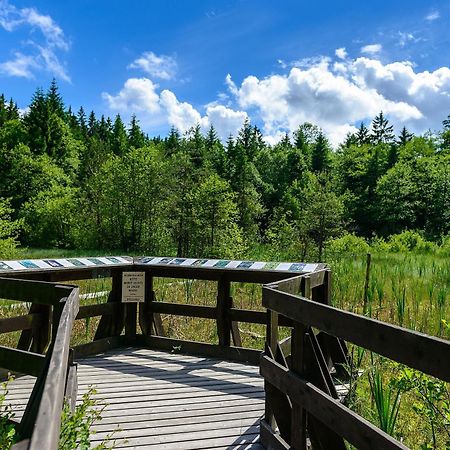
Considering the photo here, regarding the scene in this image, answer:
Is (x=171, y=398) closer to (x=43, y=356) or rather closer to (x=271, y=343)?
(x=271, y=343)

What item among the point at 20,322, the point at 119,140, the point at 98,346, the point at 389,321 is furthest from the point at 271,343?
the point at 119,140

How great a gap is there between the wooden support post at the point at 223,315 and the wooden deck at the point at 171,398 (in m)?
0.26

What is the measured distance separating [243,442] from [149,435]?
2.13 feet

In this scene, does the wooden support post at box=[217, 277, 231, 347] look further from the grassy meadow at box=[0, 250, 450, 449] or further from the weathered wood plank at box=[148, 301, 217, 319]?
the grassy meadow at box=[0, 250, 450, 449]

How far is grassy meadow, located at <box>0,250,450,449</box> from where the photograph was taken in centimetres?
300

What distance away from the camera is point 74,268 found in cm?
490

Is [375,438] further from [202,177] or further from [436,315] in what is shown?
[202,177]

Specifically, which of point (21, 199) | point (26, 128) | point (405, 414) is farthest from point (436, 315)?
point (26, 128)

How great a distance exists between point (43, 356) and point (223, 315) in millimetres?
2924

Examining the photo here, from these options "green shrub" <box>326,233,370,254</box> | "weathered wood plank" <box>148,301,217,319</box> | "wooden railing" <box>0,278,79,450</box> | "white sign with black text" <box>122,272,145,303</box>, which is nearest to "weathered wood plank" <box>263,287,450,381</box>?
"wooden railing" <box>0,278,79,450</box>

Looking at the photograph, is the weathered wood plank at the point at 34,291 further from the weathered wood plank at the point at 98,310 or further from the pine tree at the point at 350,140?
the pine tree at the point at 350,140

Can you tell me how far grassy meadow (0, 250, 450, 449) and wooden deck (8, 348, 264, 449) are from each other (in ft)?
2.91

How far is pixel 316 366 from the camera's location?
2721mm

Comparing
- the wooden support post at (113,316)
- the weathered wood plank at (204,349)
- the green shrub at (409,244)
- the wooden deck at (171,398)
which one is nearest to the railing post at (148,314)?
the weathered wood plank at (204,349)
